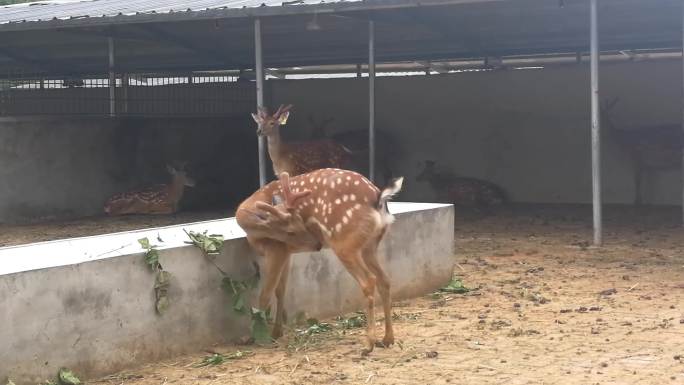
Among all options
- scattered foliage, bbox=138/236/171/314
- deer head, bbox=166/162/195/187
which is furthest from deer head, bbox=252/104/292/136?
scattered foliage, bbox=138/236/171/314

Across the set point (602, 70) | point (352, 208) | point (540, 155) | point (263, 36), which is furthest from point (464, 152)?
point (352, 208)

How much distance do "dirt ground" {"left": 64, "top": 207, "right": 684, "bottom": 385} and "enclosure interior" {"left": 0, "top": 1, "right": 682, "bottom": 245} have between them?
3886 millimetres

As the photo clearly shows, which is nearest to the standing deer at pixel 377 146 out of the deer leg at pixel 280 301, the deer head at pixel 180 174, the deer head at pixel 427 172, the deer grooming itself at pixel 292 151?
the deer head at pixel 427 172

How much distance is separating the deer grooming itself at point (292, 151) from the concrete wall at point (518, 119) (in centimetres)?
232

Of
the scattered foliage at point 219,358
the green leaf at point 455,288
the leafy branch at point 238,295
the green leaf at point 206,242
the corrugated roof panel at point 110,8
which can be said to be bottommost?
the green leaf at point 455,288

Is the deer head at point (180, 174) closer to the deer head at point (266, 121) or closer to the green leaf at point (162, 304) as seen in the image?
the deer head at point (266, 121)

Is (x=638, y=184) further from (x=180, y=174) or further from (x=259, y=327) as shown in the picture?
(x=259, y=327)

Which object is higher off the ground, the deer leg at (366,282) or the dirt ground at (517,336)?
the deer leg at (366,282)

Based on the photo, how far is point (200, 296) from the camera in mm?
6086

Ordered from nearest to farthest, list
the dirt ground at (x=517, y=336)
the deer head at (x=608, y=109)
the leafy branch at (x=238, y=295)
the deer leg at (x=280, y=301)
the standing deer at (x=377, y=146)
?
the dirt ground at (x=517, y=336) → the leafy branch at (x=238, y=295) → the deer leg at (x=280, y=301) → the deer head at (x=608, y=109) → the standing deer at (x=377, y=146)

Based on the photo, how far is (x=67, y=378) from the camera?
17.1 ft

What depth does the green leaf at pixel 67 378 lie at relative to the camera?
5.20 m

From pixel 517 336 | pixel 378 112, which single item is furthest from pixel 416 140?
pixel 517 336

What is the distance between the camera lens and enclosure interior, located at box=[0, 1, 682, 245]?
13.4 meters
